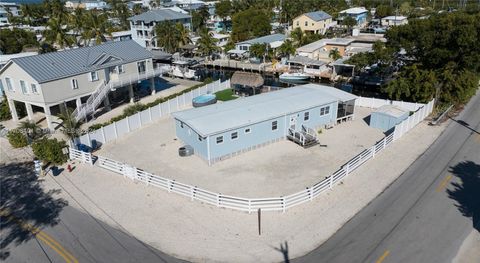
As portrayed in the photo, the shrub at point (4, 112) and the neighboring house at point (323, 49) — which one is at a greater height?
the neighboring house at point (323, 49)

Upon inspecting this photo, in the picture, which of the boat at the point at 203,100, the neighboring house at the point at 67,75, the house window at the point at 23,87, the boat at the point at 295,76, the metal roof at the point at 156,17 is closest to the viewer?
the neighboring house at the point at 67,75

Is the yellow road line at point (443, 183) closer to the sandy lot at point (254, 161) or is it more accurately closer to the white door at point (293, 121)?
the sandy lot at point (254, 161)

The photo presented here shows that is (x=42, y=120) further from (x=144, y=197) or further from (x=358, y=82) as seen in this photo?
(x=358, y=82)

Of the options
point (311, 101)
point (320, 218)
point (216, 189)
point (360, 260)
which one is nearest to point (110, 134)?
point (216, 189)

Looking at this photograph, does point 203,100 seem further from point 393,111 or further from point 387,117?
point 393,111

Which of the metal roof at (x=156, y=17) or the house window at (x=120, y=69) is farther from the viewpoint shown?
the metal roof at (x=156, y=17)

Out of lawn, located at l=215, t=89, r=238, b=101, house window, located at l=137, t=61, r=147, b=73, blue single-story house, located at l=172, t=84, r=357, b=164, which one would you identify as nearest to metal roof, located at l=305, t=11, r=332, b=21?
→ lawn, located at l=215, t=89, r=238, b=101

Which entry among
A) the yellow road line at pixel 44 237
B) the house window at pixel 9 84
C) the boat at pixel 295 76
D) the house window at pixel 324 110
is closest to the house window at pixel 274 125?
the house window at pixel 324 110
